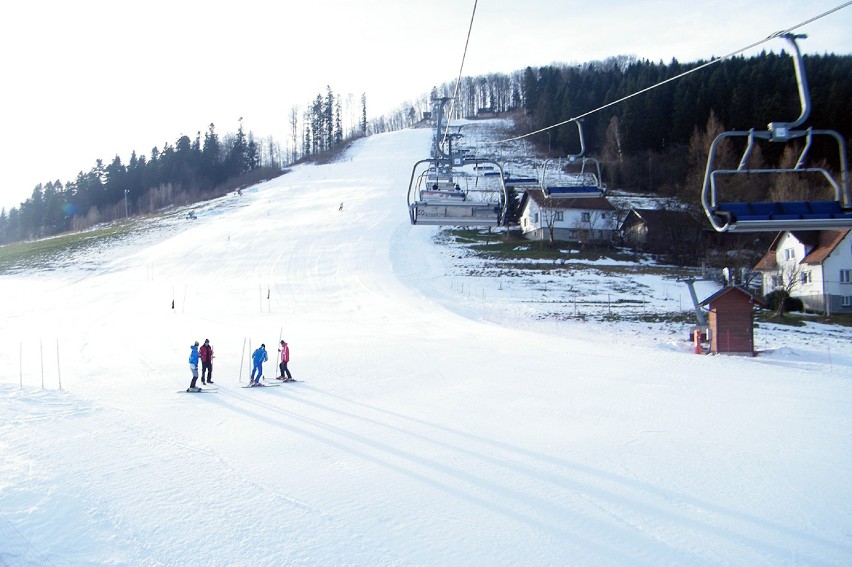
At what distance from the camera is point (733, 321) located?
2172 cm

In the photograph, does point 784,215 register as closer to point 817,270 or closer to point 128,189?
point 817,270

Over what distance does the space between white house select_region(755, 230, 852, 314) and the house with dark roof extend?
11.6 metres

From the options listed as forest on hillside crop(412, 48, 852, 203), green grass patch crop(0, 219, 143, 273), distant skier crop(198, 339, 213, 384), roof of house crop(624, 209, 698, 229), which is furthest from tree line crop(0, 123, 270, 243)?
distant skier crop(198, 339, 213, 384)

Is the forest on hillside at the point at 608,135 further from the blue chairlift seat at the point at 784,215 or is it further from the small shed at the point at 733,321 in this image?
the blue chairlift seat at the point at 784,215

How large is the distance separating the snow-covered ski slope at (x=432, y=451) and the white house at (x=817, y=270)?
330 inches

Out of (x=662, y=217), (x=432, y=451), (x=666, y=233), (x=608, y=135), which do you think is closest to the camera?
(x=432, y=451)

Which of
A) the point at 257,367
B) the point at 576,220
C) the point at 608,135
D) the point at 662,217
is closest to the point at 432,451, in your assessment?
the point at 257,367

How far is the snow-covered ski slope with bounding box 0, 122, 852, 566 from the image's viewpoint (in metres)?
6.97

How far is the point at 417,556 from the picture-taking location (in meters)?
6.64

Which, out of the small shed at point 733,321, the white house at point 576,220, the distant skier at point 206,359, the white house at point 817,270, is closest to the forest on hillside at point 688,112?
the white house at point 576,220

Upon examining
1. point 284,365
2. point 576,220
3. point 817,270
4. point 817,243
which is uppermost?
point 576,220

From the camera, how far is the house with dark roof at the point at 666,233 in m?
49.2

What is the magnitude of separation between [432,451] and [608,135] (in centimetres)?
5927

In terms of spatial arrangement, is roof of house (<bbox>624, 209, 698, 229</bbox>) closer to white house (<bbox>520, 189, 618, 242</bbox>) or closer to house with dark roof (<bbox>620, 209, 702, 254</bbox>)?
house with dark roof (<bbox>620, 209, 702, 254</bbox>)
